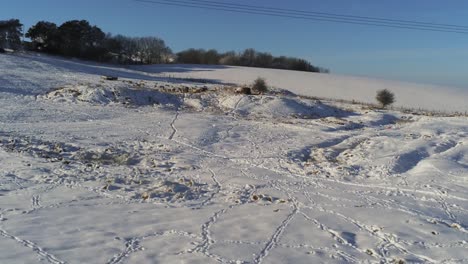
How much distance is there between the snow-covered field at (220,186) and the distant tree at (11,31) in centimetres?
6160

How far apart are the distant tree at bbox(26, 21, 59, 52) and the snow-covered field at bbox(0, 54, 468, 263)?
6055 centimetres

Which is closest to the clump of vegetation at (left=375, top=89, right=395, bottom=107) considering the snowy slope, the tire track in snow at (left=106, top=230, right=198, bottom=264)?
the snowy slope

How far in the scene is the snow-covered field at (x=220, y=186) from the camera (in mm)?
8344

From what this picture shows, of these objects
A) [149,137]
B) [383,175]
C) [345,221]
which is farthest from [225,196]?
[149,137]

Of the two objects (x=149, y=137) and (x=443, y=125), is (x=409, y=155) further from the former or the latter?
(x=149, y=137)

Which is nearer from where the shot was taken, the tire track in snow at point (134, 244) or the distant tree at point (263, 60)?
the tire track in snow at point (134, 244)

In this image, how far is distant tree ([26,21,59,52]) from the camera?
267 feet

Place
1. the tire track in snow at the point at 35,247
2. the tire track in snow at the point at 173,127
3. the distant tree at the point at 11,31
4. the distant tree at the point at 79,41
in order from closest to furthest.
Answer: the tire track in snow at the point at 35,247
the tire track in snow at the point at 173,127
the distant tree at the point at 11,31
the distant tree at the point at 79,41

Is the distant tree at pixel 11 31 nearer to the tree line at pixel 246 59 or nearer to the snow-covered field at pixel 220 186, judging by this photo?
the tree line at pixel 246 59

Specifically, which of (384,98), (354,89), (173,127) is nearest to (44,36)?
(354,89)

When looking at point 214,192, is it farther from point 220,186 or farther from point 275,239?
point 275,239

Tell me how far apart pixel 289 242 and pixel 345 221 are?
210 centimetres

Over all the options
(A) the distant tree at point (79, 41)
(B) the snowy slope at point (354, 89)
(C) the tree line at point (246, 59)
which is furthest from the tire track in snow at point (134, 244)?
(C) the tree line at point (246, 59)

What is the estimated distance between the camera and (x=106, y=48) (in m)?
89.5
